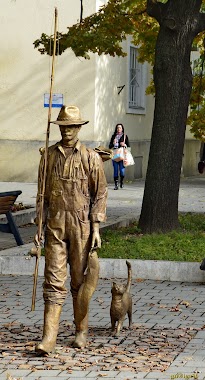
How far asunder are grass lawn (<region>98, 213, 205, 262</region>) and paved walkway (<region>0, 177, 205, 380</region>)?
617mm

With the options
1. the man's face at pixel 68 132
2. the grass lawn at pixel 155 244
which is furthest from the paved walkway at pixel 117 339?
the man's face at pixel 68 132

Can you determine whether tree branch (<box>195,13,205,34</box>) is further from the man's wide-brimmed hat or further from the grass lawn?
the man's wide-brimmed hat

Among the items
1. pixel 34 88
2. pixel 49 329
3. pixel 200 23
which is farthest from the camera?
pixel 34 88

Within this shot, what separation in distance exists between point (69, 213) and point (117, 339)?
113 cm

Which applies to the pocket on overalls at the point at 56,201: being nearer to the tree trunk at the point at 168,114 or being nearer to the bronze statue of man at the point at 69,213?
the bronze statue of man at the point at 69,213

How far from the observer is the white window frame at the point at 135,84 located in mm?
29594

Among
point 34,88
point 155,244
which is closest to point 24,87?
point 34,88

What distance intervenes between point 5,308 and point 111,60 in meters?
18.0

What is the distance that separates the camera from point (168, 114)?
48.2ft

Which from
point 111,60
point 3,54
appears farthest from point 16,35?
point 111,60

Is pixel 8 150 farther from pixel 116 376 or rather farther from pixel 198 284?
pixel 116 376

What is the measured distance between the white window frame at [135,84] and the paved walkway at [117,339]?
1794cm

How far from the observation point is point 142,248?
12.9 metres

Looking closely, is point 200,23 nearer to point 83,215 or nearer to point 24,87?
point 83,215
